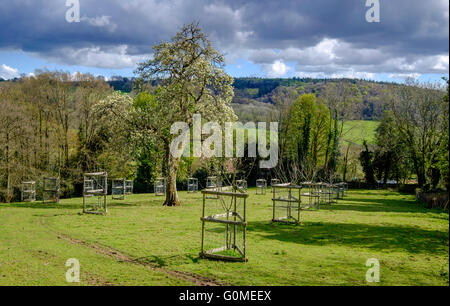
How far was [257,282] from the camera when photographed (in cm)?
915

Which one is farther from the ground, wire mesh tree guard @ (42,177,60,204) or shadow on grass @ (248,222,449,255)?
wire mesh tree guard @ (42,177,60,204)

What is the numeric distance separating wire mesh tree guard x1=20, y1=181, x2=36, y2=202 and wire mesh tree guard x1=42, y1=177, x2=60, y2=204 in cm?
88

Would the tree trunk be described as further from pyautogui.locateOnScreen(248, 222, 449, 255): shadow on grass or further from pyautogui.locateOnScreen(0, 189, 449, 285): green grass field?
pyautogui.locateOnScreen(248, 222, 449, 255): shadow on grass

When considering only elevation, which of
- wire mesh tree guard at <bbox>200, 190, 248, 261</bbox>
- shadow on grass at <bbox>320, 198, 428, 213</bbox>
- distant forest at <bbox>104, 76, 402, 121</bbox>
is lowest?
shadow on grass at <bbox>320, 198, 428, 213</bbox>

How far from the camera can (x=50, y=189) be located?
2650 cm

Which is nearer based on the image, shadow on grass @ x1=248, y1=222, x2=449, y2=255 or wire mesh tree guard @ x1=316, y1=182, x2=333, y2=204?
shadow on grass @ x1=248, y1=222, x2=449, y2=255

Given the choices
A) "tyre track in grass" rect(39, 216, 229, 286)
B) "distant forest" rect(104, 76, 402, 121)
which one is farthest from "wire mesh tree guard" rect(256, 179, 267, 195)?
"tyre track in grass" rect(39, 216, 229, 286)

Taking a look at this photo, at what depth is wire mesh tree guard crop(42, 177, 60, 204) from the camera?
87.4 feet

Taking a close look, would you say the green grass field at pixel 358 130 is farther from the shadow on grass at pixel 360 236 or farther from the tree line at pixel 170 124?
the shadow on grass at pixel 360 236
